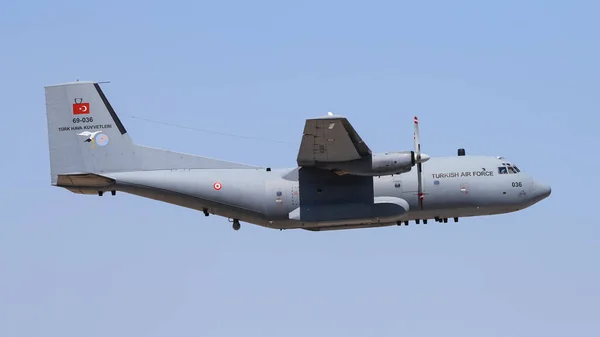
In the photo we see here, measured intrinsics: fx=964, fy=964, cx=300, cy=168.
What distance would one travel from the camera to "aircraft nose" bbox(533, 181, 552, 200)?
1128 inches

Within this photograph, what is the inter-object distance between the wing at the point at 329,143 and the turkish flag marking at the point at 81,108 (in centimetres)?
689

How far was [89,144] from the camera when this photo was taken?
95.5ft

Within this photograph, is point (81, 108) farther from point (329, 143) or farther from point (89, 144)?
point (329, 143)

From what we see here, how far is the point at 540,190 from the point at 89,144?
13.6m

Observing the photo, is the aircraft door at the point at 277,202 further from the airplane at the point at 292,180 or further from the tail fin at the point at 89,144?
the tail fin at the point at 89,144

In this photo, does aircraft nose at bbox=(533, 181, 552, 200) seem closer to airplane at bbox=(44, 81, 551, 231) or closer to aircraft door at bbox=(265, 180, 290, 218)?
airplane at bbox=(44, 81, 551, 231)

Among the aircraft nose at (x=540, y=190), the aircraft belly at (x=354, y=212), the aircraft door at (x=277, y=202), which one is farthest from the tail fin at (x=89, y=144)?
the aircraft nose at (x=540, y=190)

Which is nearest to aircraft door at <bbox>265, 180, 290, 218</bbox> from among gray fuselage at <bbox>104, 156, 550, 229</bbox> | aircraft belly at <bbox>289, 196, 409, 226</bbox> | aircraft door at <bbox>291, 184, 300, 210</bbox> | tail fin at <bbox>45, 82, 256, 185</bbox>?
gray fuselage at <bbox>104, 156, 550, 229</bbox>

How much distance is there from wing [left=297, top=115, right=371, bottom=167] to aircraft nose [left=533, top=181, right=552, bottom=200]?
5430 millimetres

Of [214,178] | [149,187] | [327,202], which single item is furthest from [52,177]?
[327,202]

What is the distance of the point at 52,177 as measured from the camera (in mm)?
28656

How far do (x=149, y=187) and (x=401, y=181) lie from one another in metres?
7.41

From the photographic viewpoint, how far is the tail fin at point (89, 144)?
2892cm

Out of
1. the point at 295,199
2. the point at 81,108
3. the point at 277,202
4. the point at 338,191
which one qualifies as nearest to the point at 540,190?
the point at 338,191
